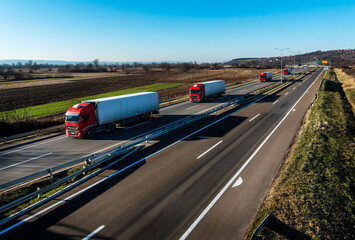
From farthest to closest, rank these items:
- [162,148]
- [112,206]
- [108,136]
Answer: [108,136] → [162,148] → [112,206]

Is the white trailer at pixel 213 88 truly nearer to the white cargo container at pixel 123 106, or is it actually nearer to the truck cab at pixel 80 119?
the white cargo container at pixel 123 106

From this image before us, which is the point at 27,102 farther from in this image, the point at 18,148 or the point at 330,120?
the point at 330,120

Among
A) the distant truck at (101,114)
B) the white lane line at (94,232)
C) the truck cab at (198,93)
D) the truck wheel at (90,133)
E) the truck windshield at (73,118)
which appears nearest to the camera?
the white lane line at (94,232)

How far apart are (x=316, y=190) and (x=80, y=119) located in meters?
19.8

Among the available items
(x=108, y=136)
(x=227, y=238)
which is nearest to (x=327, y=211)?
(x=227, y=238)

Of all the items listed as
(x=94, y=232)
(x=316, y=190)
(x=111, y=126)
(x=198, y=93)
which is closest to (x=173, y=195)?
(x=94, y=232)

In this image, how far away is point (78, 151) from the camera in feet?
61.2

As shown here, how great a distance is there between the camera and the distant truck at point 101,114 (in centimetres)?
2134

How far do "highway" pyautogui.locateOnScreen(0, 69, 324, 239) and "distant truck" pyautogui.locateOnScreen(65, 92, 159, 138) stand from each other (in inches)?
91.0

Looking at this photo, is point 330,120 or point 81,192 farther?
point 330,120

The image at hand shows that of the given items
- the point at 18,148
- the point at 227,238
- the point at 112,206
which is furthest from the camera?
the point at 18,148

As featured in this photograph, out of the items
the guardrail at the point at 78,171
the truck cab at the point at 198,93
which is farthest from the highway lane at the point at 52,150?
the truck cab at the point at 198,93

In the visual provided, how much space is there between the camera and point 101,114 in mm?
22469

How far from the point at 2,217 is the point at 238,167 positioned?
12.8 m
